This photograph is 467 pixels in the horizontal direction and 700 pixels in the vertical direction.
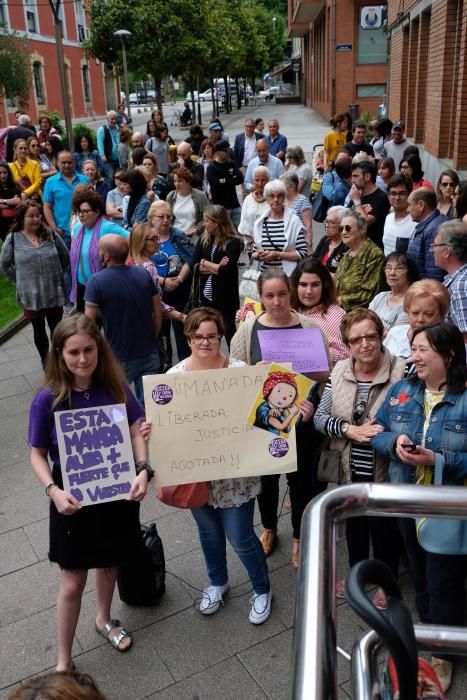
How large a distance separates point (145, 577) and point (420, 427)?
5.57ft

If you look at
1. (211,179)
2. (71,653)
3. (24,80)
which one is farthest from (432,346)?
(24,80)

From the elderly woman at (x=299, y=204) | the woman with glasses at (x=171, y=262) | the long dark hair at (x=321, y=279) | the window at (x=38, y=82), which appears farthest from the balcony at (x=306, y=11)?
the long dark hair at (x=321, y=279)

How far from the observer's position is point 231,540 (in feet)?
11.4

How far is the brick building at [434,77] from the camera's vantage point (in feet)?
35.6

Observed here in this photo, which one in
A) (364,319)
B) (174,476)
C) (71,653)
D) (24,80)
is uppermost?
(24,80)

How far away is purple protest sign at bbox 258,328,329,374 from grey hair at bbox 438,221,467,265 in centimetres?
117

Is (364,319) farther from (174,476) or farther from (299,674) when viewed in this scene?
(299,674)

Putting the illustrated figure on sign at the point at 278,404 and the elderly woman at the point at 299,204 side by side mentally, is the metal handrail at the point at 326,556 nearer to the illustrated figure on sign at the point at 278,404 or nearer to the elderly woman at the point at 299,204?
the illustrated figure on sign at the point at 278,404

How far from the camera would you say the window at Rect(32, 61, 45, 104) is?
154 feet

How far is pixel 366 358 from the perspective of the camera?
11.3 ft

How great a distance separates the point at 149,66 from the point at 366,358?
90.5 feet

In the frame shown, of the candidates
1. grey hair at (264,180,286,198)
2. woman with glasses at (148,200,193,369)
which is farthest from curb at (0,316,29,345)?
grey hair at (264,180,286,198)

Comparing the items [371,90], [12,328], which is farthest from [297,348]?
[371,90]

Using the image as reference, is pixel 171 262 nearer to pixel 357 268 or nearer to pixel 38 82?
pixel 357 268
